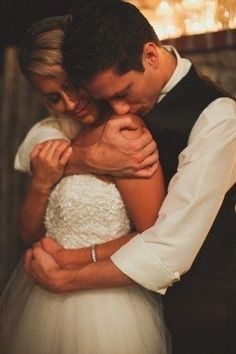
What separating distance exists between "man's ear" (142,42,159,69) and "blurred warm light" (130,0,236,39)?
1.52 m

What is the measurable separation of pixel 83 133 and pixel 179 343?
0.92m

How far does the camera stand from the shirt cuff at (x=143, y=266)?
4.74 ft

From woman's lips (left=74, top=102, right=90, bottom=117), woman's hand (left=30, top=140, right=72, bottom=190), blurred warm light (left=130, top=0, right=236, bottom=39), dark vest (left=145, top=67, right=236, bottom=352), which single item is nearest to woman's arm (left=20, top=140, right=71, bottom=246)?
woman's hand (left=30, top=140, right=72, bottom=190)

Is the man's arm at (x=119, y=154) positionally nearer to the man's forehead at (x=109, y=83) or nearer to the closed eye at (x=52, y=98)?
the man's forehead at (x=109, y=83)

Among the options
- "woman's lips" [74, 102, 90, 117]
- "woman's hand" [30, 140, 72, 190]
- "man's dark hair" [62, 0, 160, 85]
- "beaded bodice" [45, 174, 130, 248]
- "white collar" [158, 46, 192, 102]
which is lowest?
"beaded bodice" [45, 174, 130, 248]

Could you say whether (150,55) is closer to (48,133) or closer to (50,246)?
(48,133)

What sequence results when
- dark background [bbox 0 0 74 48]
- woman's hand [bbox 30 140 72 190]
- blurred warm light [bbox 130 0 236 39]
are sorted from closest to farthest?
woman's hand [bbox 30 140 72 190] → blurred warm light [bbox 130 0 236 39] → dark background [bbox 0 0 74 48]

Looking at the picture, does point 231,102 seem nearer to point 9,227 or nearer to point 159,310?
point 159,310

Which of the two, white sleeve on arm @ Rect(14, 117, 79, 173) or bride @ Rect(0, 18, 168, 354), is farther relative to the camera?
white sleeve on arm @ Rect(14, 117, 79, 173)

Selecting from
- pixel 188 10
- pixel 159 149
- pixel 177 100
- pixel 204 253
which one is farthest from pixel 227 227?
pixel 188 10

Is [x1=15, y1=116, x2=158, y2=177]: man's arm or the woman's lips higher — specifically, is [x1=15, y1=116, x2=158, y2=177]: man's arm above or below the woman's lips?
below

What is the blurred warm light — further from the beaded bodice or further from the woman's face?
the beaded bodice

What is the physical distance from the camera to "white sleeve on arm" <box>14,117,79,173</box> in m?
1.97

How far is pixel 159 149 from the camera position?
5.38ft
